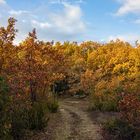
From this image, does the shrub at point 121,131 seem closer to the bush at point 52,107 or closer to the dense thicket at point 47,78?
the dense thicket at point 47,78

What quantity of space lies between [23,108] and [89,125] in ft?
13.8

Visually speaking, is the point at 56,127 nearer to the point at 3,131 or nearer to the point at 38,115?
the point at 38,115

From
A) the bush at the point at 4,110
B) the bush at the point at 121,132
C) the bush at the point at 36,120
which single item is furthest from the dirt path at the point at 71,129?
the bush at the point at 4,110

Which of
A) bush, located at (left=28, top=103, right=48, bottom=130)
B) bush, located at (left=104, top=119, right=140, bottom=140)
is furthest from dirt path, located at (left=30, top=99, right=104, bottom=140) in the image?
bush, located at (left=104, top=119, right=140, bottom=140)

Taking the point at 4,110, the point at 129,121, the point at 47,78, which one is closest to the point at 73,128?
the point at 129,121

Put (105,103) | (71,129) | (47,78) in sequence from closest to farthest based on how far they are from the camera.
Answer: (71,129), (47,78), (105,103)

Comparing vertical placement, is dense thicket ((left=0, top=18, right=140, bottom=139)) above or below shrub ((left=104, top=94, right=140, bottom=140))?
above

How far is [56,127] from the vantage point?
575 inches

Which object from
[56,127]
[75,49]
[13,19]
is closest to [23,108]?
[56,127]

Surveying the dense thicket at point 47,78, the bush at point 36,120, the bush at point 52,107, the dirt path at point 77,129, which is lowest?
the dirt path at point 77,129

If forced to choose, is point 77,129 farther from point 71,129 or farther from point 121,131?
point 121,131

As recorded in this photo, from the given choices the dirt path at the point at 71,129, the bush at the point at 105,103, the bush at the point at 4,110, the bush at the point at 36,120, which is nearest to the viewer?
the bush at the point at 4,110

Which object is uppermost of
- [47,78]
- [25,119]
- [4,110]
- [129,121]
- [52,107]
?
[47,78]

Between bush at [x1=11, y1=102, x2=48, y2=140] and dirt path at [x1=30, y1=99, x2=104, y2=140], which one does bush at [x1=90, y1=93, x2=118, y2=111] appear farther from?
bush at [x1=11, y1=102, x2=48, y2=140]
